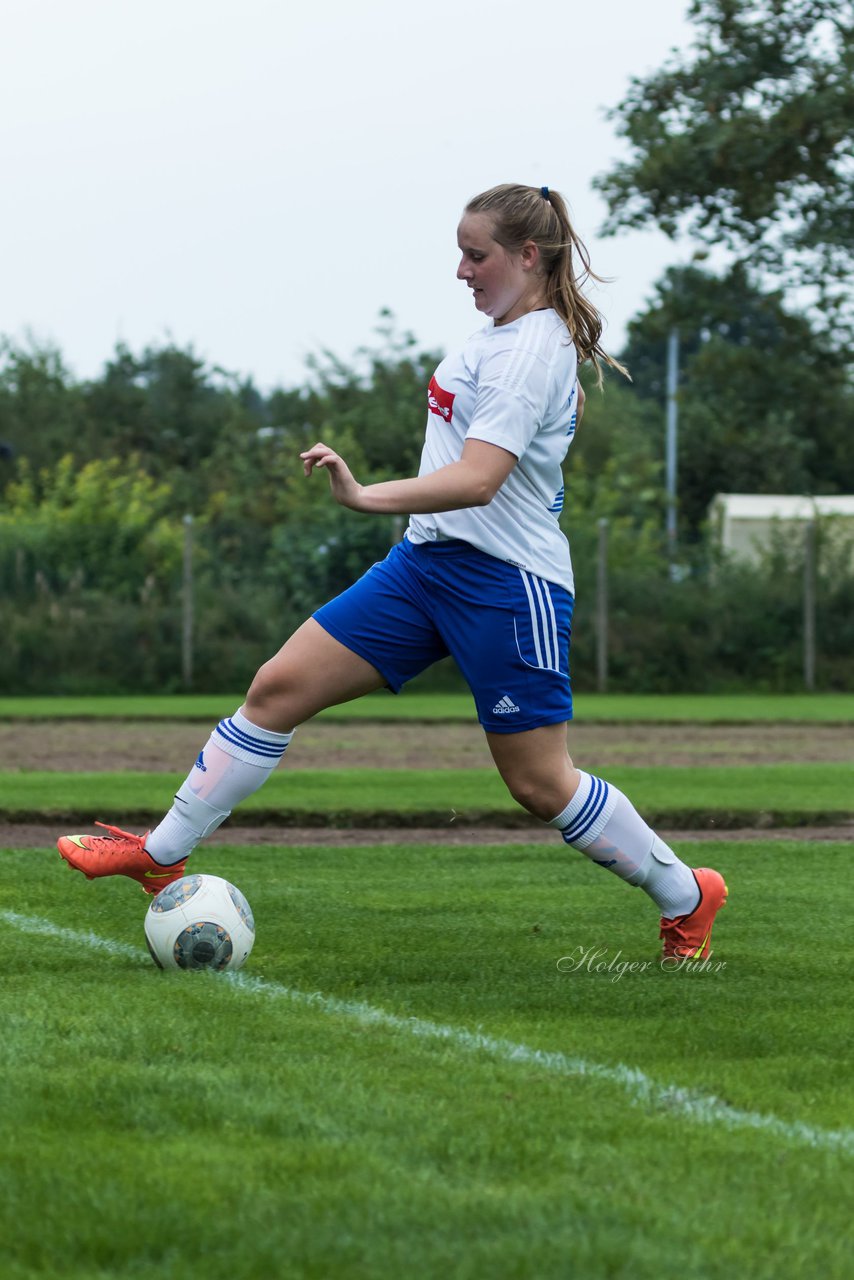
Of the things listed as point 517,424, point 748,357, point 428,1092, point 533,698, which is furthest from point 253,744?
point 748,357

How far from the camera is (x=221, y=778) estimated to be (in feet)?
17.6

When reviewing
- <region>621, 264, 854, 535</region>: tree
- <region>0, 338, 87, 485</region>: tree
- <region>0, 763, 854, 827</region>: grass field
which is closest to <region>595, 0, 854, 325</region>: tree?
<region>621, 264, 854, 535</region>: tree

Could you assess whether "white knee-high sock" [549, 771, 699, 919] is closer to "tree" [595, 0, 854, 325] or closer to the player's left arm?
the player's left arm

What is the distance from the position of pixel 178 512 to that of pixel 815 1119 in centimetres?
4806

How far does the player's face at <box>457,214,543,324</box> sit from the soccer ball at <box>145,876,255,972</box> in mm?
1865

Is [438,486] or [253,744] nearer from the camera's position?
[438,486]

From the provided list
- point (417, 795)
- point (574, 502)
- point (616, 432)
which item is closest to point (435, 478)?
point (417, 795)

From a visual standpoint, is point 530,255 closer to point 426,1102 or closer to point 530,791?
point 530,791

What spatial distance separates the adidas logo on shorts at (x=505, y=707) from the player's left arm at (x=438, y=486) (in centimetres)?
56

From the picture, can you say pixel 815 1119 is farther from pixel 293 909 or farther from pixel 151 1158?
pixel 293 909

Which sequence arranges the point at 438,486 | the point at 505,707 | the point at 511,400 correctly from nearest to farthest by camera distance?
the point at 438,486 → the point at 511,400 → the point at 505,707

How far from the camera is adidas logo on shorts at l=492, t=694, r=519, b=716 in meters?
5.09

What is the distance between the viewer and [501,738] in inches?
203

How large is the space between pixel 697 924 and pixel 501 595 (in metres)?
1.20
